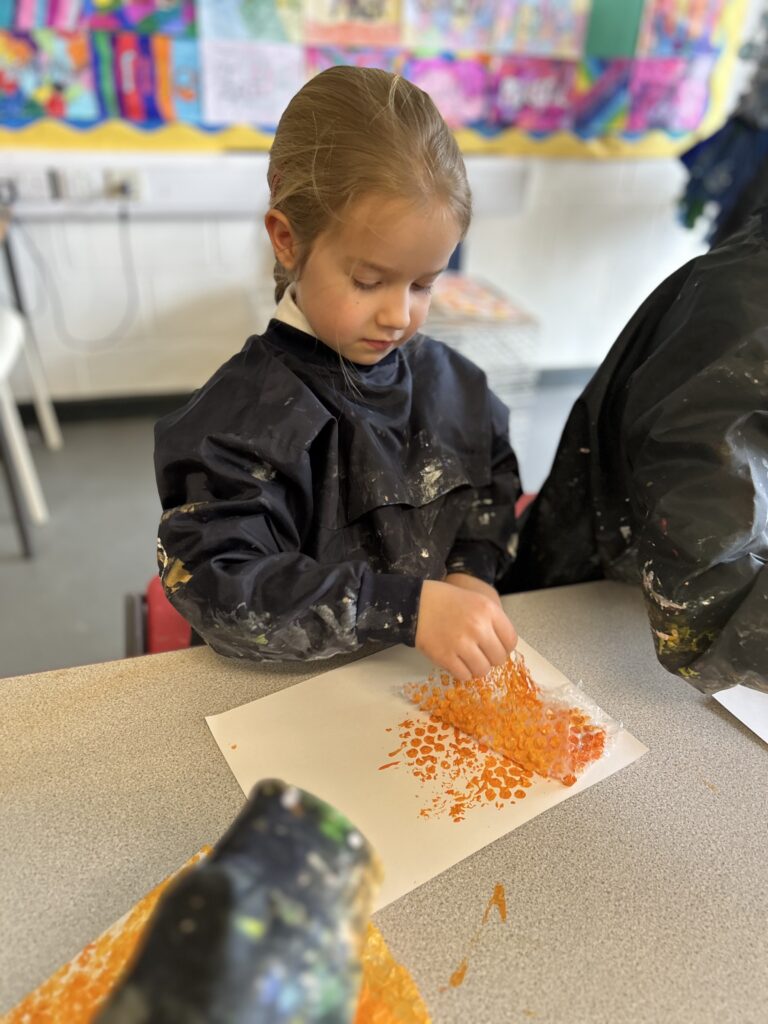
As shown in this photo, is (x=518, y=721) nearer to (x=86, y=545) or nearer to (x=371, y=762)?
(x=371, y=762)

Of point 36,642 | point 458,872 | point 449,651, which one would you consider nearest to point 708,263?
point 449,651

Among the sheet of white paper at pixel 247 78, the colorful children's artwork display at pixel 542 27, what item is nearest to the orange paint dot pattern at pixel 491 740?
the sheet of white paper at pixel 247 78

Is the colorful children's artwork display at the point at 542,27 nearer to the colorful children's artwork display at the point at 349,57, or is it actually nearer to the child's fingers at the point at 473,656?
the colorful children's artwork display at the point at 349,57

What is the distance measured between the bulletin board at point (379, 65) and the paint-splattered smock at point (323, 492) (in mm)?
1868

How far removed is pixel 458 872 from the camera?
545 millimetres

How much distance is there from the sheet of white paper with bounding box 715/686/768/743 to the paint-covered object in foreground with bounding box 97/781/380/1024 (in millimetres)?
472

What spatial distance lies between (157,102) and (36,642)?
5.41ft

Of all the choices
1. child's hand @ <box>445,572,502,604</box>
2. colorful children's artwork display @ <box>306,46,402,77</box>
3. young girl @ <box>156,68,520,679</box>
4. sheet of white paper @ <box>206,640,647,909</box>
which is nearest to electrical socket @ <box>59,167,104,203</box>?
colorful children's artwork display @ <box>306,46,402,77</box>

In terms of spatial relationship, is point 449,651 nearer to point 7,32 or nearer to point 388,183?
point 388,183

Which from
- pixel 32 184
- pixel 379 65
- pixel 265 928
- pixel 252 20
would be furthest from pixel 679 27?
pixel 265 928

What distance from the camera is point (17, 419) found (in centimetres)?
232

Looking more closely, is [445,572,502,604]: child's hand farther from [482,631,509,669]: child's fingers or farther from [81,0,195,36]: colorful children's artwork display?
[81,0,195,36]: colorful children's artwork display

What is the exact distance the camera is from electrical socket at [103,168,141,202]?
2.34 m

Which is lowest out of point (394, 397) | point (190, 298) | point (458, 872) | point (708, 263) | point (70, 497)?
point (70, 497)
